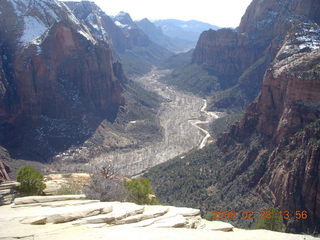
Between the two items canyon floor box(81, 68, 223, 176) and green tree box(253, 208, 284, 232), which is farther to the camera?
canyon floor box(81, 68, 223, 176)

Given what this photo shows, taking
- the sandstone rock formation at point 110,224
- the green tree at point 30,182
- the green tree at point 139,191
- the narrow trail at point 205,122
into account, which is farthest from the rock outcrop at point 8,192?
the narrow trail at point 205,122

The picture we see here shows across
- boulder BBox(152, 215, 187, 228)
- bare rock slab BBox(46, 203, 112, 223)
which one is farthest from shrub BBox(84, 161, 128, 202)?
boulder BBox(152, 215, 187, 228)

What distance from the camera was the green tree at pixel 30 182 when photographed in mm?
40344

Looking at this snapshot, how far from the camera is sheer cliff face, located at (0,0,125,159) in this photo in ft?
374

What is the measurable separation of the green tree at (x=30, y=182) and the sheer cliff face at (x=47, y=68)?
72.9 m

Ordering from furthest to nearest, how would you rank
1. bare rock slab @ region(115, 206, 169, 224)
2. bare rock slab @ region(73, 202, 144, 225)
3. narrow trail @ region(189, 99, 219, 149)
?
1. narrow trail @ region(189, 99, 219, 149)
2. bare rock slab @ region(115, 206, 169, 224)
3. bare rock slab @ region(73, 202, 144, 225)

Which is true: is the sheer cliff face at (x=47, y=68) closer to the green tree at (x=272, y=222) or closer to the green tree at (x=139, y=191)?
the green tree at (x=139, y=191)

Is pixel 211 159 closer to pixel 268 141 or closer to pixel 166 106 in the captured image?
pixel 268 141

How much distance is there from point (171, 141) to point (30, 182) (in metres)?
94.6

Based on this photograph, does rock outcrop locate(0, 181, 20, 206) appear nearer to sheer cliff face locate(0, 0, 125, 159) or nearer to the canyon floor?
the canyon floor

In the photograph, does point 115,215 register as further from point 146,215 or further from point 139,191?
point 139,191

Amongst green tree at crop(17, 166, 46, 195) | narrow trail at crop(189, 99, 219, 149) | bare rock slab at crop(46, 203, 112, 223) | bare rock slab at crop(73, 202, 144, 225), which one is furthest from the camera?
narrow trail at crop(189, 99, 219, 149)

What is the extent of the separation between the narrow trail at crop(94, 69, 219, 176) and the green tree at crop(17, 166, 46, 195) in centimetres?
6163
